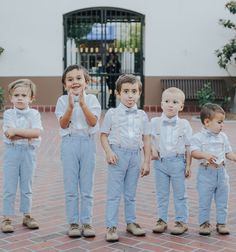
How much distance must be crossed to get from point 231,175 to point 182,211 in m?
2.88

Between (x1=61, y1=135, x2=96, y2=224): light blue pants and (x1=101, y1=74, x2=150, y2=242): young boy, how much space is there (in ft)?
0.51

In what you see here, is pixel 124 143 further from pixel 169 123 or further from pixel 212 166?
pixel 212 166

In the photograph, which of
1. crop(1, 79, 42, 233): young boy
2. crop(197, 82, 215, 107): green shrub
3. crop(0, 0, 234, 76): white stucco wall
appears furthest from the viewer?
crop(0, 0, 234, 76): white stucco wall

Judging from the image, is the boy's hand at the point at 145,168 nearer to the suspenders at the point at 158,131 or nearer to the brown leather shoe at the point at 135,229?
the suspenders at the point at 158,131

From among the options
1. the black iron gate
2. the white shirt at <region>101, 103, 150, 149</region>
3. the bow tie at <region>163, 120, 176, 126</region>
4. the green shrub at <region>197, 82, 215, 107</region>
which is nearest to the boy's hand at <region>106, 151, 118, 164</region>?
the white shirt at <region>101, 103, 150, 149</region>

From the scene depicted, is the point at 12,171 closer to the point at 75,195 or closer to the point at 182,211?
the point at 75,195

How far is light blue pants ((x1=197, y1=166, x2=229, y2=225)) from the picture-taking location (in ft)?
15.8

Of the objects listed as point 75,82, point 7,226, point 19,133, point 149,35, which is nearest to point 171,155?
point 75,82

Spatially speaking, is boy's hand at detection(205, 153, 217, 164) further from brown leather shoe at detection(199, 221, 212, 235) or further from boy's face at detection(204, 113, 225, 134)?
brown leather shoe at detection(199, 221, 212, 235)

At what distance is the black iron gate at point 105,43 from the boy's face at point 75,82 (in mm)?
12052

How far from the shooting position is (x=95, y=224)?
16.9 feet

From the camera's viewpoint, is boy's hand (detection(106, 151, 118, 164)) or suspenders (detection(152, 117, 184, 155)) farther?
suspenders (detection(152, 117, 184, 155))

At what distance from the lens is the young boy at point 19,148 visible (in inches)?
194

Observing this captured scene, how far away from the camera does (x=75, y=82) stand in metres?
4.68
